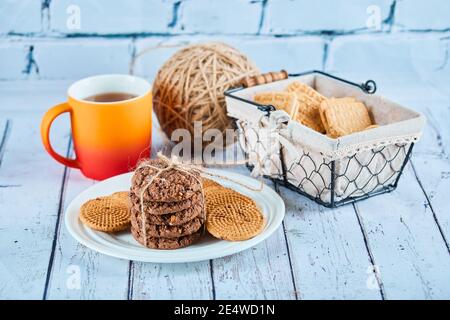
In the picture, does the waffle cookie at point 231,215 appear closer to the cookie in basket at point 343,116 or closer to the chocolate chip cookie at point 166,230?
the chocolate chip cookie at point 166,230

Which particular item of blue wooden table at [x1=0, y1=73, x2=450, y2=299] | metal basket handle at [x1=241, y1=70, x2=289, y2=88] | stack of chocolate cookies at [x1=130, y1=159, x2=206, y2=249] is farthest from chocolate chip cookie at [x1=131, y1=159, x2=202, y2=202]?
metal basket handle at [x1=241, y1=70, x2=289, y2=88]

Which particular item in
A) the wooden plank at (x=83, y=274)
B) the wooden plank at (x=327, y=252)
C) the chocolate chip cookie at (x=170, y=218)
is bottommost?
the wooden plank at (x=83, y=274)

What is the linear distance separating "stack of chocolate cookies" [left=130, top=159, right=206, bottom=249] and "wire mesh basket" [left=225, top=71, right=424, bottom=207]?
19 cm

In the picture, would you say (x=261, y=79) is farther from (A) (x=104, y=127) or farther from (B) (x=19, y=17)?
(B) (x=19, y=17)

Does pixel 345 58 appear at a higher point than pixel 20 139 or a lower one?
higher

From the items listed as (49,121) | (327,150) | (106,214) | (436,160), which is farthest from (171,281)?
(436,160)

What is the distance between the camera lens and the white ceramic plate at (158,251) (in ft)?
3.29

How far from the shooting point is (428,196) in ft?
4.09

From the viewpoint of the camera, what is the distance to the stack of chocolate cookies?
3.34ft

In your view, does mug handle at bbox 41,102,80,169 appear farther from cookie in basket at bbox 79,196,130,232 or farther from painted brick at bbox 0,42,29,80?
painted brick at bbox 0,42,29,80

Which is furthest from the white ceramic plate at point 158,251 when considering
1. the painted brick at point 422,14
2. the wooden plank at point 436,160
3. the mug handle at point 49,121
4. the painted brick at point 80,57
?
the painted brick at point 422,14

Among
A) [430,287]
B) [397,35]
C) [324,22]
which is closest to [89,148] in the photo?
[430,287]

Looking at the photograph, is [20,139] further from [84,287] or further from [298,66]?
[298,66]

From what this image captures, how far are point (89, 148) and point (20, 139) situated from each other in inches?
9.7
